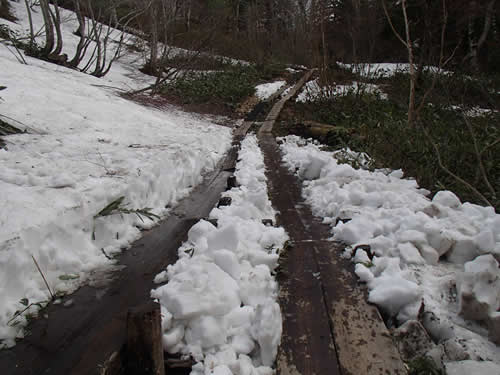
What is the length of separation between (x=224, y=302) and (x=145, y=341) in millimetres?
458

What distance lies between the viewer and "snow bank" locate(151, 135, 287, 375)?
4.64ft

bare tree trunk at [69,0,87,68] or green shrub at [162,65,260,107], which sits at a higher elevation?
bare tree trunk at [69,0,87,68]

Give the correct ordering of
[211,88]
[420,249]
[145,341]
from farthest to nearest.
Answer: [211,88] < [420,249] < [145,341]

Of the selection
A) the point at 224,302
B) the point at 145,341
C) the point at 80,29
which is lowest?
the point at 224,302

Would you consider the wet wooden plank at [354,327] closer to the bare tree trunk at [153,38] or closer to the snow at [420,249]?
the snow at [420,249]

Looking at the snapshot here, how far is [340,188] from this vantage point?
11.0 ft

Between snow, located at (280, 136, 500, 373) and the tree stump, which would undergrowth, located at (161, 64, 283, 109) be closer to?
snow, located at (280, 136, 500, 373)

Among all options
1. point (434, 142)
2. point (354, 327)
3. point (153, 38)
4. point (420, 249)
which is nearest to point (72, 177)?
point (354, 327)

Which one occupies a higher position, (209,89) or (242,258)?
(209,89)

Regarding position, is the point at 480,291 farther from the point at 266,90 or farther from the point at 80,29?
the point at 266,90

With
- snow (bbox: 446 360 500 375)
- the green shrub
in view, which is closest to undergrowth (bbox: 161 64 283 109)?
the green shrub

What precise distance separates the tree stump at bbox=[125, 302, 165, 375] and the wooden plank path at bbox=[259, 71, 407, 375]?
1.61 ft

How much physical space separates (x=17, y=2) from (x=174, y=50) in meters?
8.62

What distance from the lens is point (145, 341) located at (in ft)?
3.91
